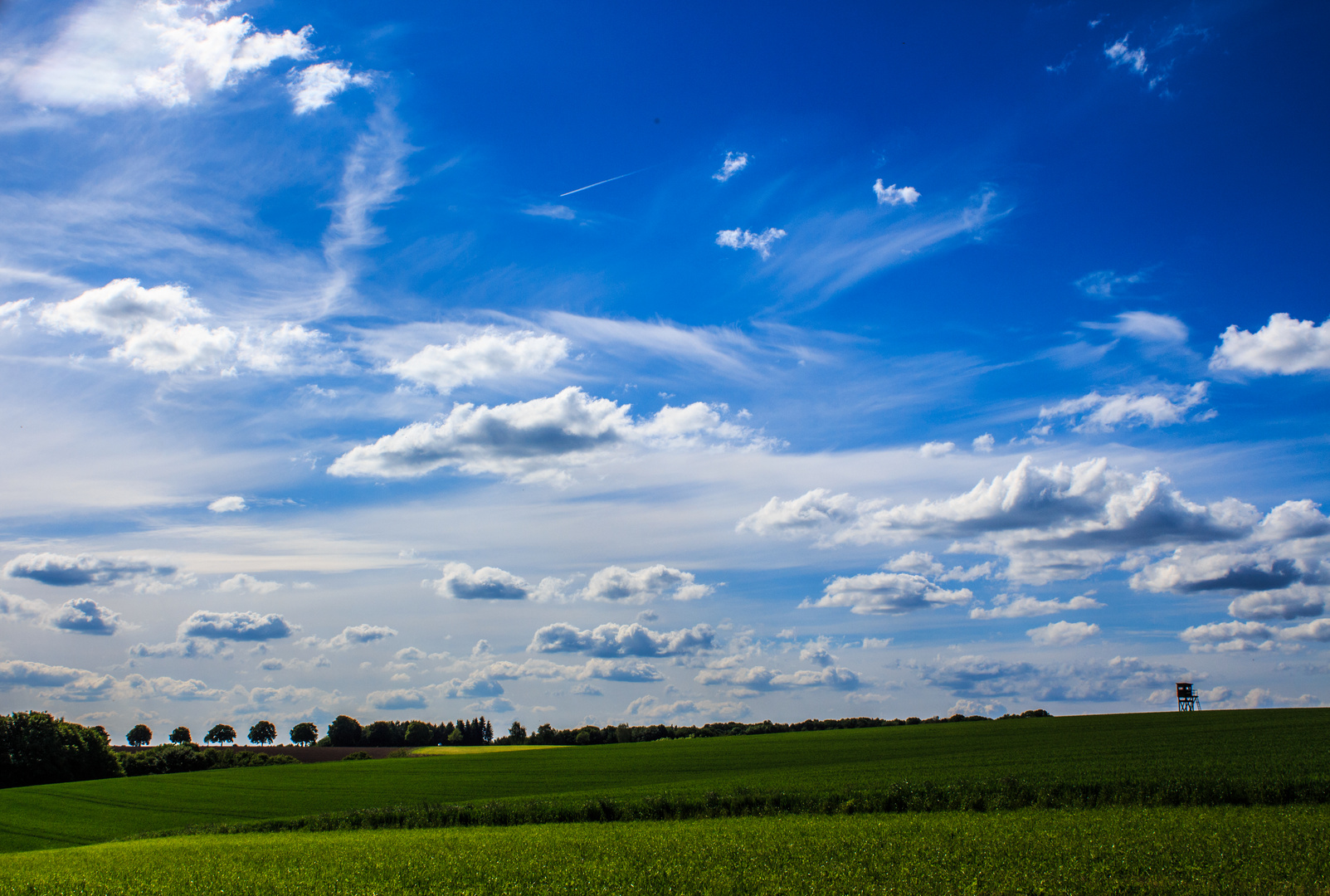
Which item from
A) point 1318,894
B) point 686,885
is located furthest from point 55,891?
point 1318,894

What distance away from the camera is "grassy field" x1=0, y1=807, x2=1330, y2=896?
58.3 feet

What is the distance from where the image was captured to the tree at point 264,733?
588ft

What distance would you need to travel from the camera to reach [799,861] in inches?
800

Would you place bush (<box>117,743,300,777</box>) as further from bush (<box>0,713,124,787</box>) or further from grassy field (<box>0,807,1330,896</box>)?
grassy field (<box>0,807,1330,896</box>)

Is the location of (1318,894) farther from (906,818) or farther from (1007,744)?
(1007,744)

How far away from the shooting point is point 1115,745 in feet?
170

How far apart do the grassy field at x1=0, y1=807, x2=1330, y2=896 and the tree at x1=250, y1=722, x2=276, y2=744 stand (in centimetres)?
17648

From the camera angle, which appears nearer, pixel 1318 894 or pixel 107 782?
pixel 1318 894

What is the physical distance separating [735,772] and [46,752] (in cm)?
9101

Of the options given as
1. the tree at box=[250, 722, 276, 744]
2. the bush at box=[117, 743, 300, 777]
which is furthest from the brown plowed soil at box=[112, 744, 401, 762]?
the tree at box=[250, 722, 276, 744]

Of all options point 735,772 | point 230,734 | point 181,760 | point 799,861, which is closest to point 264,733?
point 230,734

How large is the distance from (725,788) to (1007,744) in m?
34.5

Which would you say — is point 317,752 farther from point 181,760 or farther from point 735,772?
point 735,772

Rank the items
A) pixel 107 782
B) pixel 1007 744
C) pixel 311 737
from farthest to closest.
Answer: pixel 311 737
pixel 107 782
pixel 1007 744
